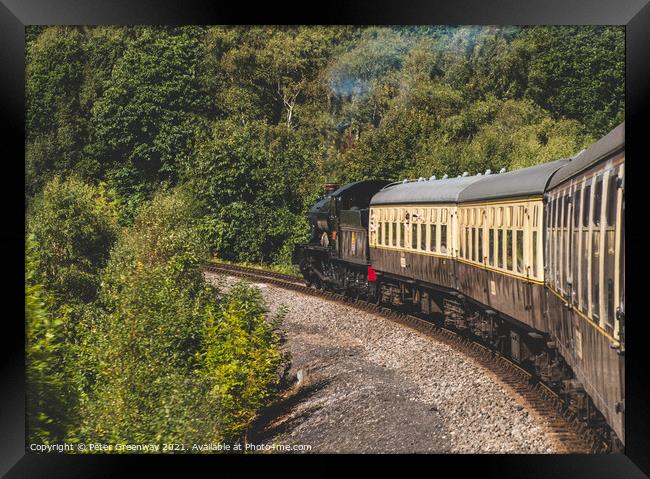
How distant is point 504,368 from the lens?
10867mm

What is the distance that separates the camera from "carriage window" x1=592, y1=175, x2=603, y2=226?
257 inches

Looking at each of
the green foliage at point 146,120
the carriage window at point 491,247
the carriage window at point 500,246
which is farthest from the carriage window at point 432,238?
the green foliage at point 146,120

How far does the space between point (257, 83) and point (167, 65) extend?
1349mm

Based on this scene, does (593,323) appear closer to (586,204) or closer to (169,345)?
(586,204)

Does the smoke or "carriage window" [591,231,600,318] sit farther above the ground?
the smoke

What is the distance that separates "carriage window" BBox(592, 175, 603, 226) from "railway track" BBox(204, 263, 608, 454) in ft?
10.9

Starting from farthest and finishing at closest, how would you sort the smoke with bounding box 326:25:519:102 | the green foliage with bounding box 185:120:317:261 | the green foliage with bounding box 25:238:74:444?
the green foliage with bounding box 185:120:317:261 → the smoke with bounding box 326:25:519:102 → the green foliage with bounding box 25:238:74:444

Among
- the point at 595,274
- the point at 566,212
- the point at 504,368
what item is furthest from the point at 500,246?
the point at 595,274

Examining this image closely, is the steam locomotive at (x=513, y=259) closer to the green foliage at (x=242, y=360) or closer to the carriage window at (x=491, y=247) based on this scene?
the carriage window at (x=491, y=247)

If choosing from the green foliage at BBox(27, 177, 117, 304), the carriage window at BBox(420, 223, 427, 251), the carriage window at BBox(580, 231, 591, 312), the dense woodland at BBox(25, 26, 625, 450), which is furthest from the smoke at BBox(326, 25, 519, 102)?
the carriage window at BBox(580, 231, 591, 312)

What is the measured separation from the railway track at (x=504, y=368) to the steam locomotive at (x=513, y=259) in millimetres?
155

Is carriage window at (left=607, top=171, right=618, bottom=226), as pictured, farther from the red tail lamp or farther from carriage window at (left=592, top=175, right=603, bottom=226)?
the red tail lamp
